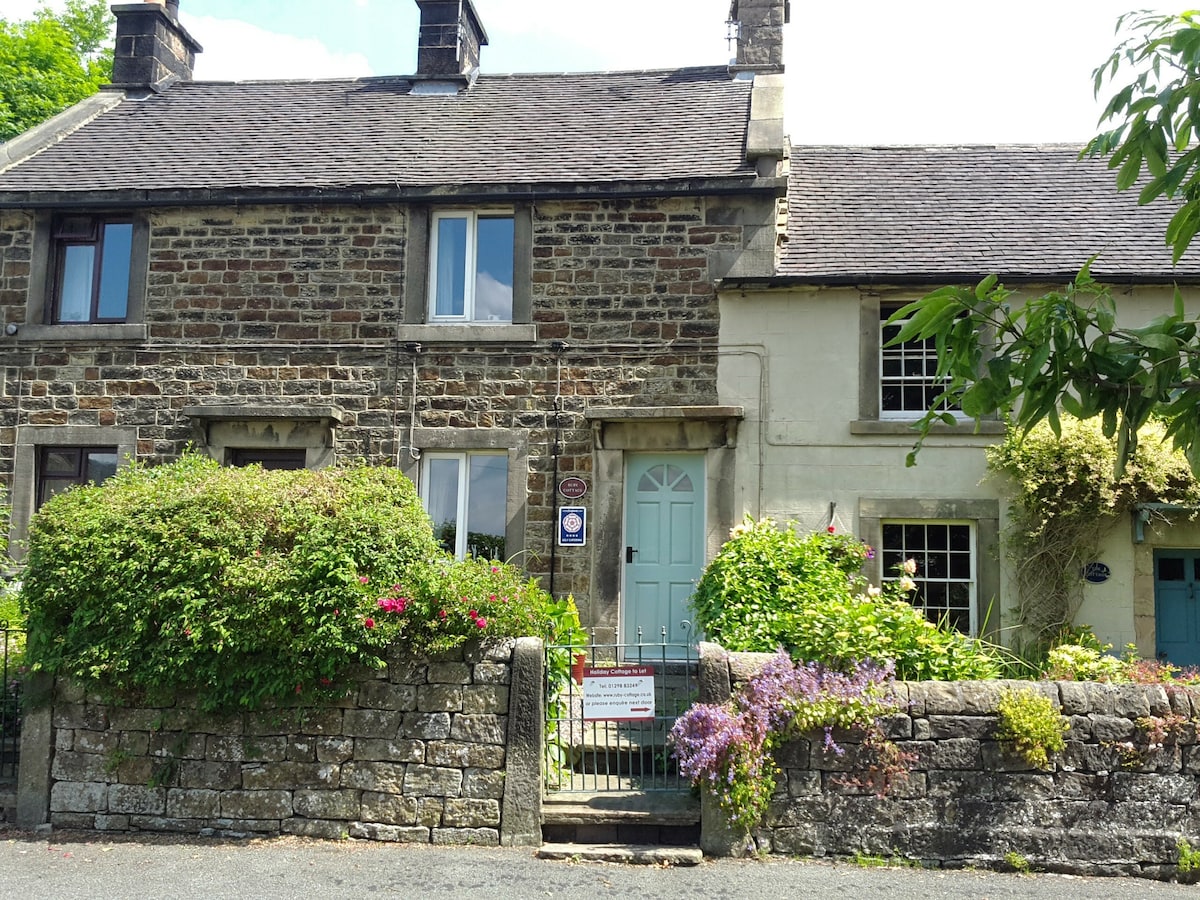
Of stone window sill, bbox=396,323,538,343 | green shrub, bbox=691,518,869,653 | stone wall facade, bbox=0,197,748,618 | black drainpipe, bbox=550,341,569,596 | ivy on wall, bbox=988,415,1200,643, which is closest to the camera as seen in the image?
green shrub, bbox=691,518,869,653

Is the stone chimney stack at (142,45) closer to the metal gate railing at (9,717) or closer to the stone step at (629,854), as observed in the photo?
the metal gate railing at (9,717)

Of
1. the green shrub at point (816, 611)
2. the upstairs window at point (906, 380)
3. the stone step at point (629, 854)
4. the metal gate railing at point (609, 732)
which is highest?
the upstairs window at point (906, 380)

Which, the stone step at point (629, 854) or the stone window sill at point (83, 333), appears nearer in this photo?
the stone step at point (629, 854)

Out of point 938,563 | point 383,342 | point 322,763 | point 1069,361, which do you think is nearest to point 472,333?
point 383,342

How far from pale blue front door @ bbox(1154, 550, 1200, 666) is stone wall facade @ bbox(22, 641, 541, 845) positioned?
23.6ft

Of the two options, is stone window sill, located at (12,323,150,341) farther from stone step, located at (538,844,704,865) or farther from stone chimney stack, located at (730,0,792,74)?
stone chimney stack, located at (730,0,792,74)

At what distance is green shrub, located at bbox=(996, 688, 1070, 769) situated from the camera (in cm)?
669

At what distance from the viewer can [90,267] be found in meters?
12.1

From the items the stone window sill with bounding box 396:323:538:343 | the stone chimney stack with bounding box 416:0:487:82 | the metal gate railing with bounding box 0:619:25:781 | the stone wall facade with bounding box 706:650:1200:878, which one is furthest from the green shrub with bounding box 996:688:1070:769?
the stone chimney stack with bounding box 416:0:487:82

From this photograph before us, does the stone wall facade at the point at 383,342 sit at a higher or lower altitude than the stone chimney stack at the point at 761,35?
lower

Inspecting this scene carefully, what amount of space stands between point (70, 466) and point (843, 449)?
8.66m

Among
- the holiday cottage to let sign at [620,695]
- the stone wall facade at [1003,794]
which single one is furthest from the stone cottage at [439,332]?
the stone wall facade at [1003,794]

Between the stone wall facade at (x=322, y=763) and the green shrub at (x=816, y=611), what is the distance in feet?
6.74

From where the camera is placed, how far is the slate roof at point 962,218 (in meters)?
11.0
